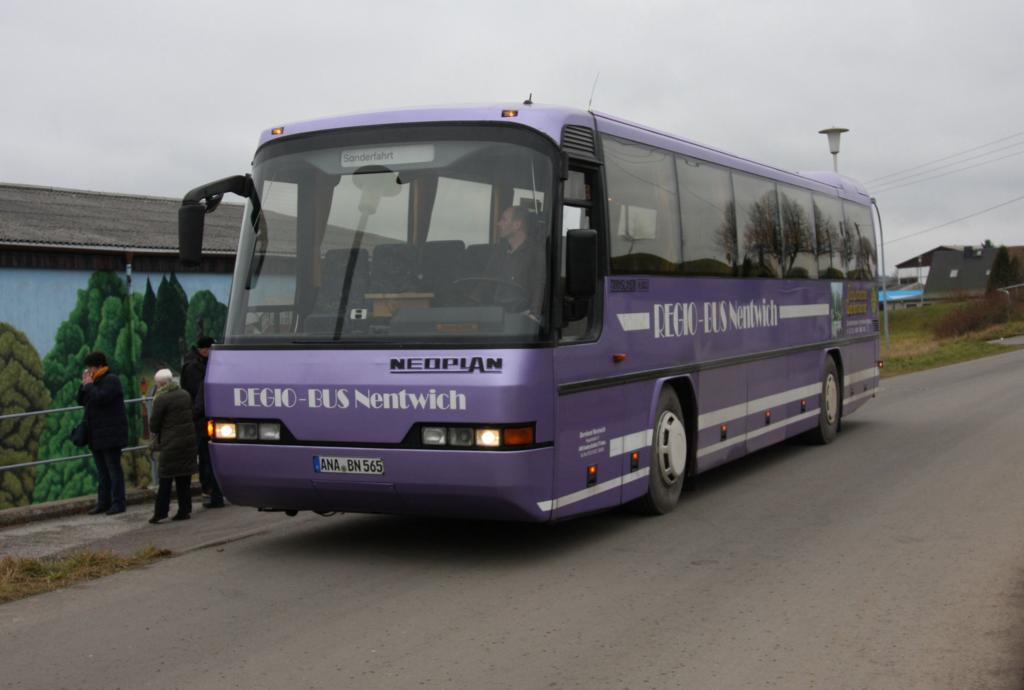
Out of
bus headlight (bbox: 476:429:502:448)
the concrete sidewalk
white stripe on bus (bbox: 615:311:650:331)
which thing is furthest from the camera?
the concrete sidewalk

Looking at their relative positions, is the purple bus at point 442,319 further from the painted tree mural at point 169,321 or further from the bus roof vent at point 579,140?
the painted tree mural at point 169,321

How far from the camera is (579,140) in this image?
350 inches

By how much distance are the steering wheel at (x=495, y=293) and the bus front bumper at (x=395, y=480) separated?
0.98m

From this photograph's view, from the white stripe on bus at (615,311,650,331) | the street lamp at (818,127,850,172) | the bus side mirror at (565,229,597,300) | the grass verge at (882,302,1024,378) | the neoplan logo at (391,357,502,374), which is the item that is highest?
the street lamp at (818,127,850,172)

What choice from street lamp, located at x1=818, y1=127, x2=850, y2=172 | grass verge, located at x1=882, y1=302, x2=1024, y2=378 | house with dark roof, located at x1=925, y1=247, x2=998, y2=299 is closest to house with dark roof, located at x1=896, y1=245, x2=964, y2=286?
house with dark roof, located at x1=925, y1=247, x2=998, y2=299

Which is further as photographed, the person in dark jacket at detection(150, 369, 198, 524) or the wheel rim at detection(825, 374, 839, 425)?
the wheel rim at detection(825, 374, 839, 425)

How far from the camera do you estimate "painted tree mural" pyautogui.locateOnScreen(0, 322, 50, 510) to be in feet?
49.8

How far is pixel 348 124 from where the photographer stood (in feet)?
28.9

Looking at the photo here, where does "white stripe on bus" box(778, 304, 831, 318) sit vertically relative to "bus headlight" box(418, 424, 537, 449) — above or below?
above

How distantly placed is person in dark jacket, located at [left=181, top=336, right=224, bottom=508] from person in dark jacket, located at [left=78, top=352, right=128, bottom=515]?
2.22 feet

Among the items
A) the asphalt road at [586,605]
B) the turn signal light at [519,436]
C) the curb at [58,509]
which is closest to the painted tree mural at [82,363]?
the curb at [58,509]

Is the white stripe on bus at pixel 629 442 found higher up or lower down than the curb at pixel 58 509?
higher up

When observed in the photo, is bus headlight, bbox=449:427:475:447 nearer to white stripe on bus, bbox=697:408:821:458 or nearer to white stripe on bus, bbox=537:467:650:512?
white stripe on bus, bbox=537:467:650:512

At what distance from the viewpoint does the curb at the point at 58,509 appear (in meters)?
11.4
